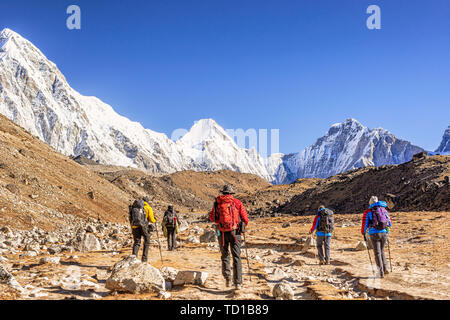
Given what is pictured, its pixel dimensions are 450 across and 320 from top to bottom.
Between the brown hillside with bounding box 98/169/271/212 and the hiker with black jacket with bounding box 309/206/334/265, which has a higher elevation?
the brown hillside with bounding box 98/169/271/212

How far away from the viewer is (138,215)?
1084cm

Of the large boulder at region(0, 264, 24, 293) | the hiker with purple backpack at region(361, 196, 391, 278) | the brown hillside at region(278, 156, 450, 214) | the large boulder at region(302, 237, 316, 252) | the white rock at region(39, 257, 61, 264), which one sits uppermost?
the brown hillside at region(278, 156, 450, 214)

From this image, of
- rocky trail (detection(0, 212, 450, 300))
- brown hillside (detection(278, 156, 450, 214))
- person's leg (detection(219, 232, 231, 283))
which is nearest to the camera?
rocky trail (detection(0, 212, 450, 300))

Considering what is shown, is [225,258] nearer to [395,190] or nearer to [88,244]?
[88,244]

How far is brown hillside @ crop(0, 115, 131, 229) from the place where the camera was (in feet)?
77.0

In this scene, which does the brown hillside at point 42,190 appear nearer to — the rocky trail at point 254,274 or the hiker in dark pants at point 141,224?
the rocky trail at point 254,274

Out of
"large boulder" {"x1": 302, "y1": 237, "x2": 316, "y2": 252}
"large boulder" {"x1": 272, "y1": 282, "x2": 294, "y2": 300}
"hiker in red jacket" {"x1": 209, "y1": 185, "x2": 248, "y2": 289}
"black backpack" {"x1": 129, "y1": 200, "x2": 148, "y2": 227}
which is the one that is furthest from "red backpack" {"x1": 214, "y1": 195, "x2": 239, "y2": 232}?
"large boulder" {"x1": 302, "y1": 237, "x2": 316, "y2": 252}

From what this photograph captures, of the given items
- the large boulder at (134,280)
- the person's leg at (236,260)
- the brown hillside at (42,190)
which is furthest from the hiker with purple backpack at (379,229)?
the brown hillside at (42,190)

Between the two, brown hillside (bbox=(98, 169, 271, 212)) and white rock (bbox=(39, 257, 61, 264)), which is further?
brown hillside (bbox=(98, 169, 271, 212))

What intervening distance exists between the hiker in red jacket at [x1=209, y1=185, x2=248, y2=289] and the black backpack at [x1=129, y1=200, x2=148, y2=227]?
325 centimetres

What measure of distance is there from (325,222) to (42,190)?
87.7 feet

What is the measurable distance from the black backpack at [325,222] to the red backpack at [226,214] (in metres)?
5.19

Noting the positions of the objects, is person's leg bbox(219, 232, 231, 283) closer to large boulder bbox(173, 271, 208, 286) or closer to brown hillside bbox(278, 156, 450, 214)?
large boulder bbox(173, 271, 208, 286)
